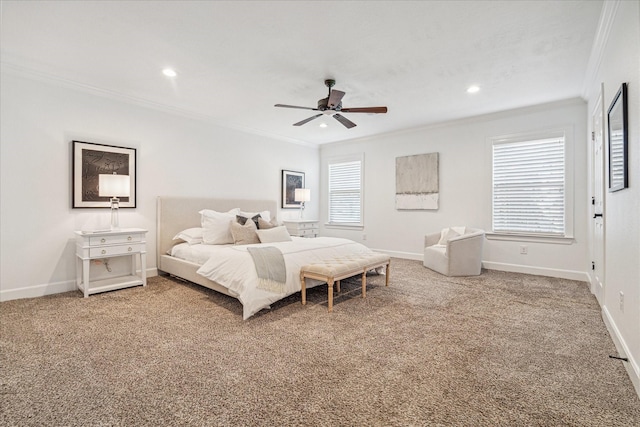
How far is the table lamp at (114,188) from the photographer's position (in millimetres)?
3744

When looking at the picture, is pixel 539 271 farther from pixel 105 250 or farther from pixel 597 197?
pixel 105 250

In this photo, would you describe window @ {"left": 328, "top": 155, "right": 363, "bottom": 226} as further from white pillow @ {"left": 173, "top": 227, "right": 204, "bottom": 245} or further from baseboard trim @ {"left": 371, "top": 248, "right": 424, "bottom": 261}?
white pillow @ {"left": 173, "top": 227, "right": 204, "bottom": 245}

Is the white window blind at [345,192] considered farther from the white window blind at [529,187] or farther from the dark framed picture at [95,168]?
the dark framed picture at [95,168]

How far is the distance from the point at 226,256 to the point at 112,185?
1.83m

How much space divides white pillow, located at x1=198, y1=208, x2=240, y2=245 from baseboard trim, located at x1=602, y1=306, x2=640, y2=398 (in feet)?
13.7

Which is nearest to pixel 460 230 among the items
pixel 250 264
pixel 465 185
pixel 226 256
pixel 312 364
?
pixel 465 185

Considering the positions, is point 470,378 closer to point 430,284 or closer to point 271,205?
point 430,284

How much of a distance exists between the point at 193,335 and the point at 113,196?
2.51 meters

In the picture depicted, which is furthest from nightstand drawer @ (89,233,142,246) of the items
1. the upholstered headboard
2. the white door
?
the white door

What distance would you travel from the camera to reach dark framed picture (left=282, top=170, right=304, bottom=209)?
21.8 ft

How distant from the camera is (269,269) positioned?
10.2 ft

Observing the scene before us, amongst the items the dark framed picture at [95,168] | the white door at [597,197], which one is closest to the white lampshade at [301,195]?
the dark framed picture at [95,168]

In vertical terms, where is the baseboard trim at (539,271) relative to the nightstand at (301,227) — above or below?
below

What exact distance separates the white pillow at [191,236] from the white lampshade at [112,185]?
97cm
